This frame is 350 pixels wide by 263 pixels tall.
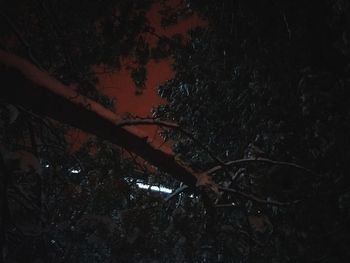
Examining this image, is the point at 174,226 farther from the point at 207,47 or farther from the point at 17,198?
the point at 207,47

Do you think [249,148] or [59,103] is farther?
[249,148]

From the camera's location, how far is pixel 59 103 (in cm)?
286

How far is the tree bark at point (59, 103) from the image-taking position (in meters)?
2.69

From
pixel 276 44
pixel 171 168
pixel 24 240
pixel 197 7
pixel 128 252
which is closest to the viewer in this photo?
pixel 171 168

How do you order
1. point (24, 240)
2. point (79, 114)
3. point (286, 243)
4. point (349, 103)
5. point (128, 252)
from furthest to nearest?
point (286, 243)
point (349, 103)
point (24, 240)
point (128, 252)
point (79, 114)

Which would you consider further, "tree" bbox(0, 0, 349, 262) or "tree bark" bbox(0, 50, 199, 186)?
"tree" bbox(0, 0, 349, 262)

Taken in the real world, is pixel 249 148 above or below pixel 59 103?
above

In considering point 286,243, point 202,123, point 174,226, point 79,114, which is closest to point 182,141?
point 202,123

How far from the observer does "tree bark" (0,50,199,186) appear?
2.69 m

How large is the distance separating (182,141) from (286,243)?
12.0ft

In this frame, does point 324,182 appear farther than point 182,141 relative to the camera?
No

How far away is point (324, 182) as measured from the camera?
17.4 feet

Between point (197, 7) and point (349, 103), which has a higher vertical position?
point (197, 7)

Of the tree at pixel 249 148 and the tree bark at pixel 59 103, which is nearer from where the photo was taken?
the tree bark at pixel 59 103
